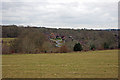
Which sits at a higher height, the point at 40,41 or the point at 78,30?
the point at 78,30

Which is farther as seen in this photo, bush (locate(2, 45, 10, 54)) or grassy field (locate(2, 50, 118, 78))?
bush (locate(2, 45, 10, 54))

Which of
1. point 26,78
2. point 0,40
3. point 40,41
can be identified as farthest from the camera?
point 40,41

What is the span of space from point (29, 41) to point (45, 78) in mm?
48326

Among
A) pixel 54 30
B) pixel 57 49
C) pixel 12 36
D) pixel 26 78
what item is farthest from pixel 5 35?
pixel 26 78

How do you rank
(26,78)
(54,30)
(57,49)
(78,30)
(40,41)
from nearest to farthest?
(26,78)
(57,49)
(40,41)
(54,30)
(78,30)

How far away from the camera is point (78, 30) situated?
4520 inches

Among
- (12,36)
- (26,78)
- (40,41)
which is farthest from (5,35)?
(26,78)

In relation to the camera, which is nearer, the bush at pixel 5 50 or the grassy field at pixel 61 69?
the grassy field at pixel 61 69

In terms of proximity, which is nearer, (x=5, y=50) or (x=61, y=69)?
(x=61, y=69)

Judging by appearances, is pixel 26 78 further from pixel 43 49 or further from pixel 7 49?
pixel 43 49

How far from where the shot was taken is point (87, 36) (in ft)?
336

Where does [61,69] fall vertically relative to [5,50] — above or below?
above

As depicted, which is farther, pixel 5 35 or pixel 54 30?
pixel 54 30

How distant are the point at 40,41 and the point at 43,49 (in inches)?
145
